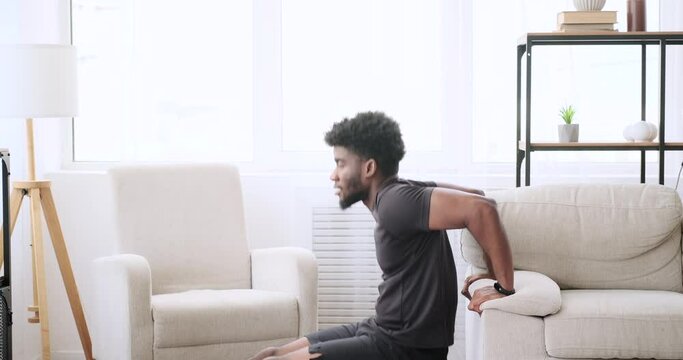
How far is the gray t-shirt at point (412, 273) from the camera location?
2.63 metres

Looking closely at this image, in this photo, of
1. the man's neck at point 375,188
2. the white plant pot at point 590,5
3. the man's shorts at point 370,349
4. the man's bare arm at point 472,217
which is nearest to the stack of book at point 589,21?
the white plant pot at point 590,5

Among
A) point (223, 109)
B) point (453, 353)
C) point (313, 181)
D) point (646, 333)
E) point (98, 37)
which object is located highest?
point (98, 37)

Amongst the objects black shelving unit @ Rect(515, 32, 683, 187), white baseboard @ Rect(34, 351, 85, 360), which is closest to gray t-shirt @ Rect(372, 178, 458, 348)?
black shelving unit @ Rect(515, 32, 683, 187)

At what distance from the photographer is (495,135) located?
4.59 meters

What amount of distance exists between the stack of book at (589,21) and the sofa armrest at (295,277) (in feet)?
4.58

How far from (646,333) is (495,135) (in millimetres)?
1674

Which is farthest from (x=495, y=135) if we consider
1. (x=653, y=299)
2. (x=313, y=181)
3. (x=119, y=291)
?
(x=119, y=291)

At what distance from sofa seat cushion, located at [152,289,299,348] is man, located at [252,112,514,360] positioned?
93 centimetres

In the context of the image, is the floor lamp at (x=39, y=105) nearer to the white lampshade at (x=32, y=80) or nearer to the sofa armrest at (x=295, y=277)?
the white lampshade at (x=32, y=80)

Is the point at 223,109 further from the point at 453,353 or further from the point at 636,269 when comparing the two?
the point at 636,269

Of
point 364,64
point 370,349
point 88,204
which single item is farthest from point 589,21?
point 88,204

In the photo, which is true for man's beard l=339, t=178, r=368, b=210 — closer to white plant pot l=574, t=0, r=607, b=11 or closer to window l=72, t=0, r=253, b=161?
white plant pot l=574, t=0, r=607, b=11

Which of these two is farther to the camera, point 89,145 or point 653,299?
point 89,145

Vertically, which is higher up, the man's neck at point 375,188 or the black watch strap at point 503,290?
the man's neck at point 375,188
